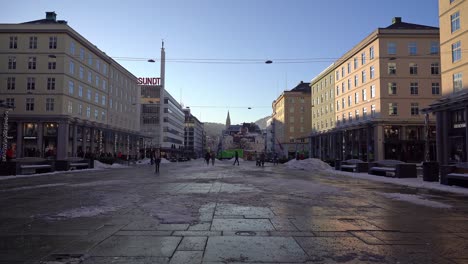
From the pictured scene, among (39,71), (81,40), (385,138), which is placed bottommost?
(385,138)

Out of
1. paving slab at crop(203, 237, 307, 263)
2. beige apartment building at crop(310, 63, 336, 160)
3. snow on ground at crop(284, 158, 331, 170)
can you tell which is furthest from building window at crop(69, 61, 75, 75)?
paving slab at crop(203, 237, 307, 263)

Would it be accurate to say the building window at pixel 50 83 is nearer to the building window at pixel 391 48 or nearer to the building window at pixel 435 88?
the building window at pixel 391 48

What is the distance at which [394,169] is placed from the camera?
25.8 meters

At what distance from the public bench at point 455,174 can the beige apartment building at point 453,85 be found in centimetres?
1293

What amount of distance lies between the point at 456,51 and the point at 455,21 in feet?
8.82

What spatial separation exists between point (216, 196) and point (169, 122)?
107 m

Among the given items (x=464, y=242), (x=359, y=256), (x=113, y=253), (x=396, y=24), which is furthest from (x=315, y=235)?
(x=396, y=24)

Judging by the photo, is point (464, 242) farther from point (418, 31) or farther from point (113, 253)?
point (418, 31)

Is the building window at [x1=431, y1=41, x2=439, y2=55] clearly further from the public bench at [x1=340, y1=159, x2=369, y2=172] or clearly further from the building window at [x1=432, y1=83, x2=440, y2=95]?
the public bench at [x1=340, y1=159, x2=369, y2=172]

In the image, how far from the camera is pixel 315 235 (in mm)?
6910

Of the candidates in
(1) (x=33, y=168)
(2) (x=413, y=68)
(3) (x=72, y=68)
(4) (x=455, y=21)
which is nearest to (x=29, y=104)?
(3) (x=72, y=68)

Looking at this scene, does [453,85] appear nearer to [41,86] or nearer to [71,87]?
[71,87]

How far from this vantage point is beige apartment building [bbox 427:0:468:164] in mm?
30906

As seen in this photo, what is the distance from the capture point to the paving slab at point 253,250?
5312mm
